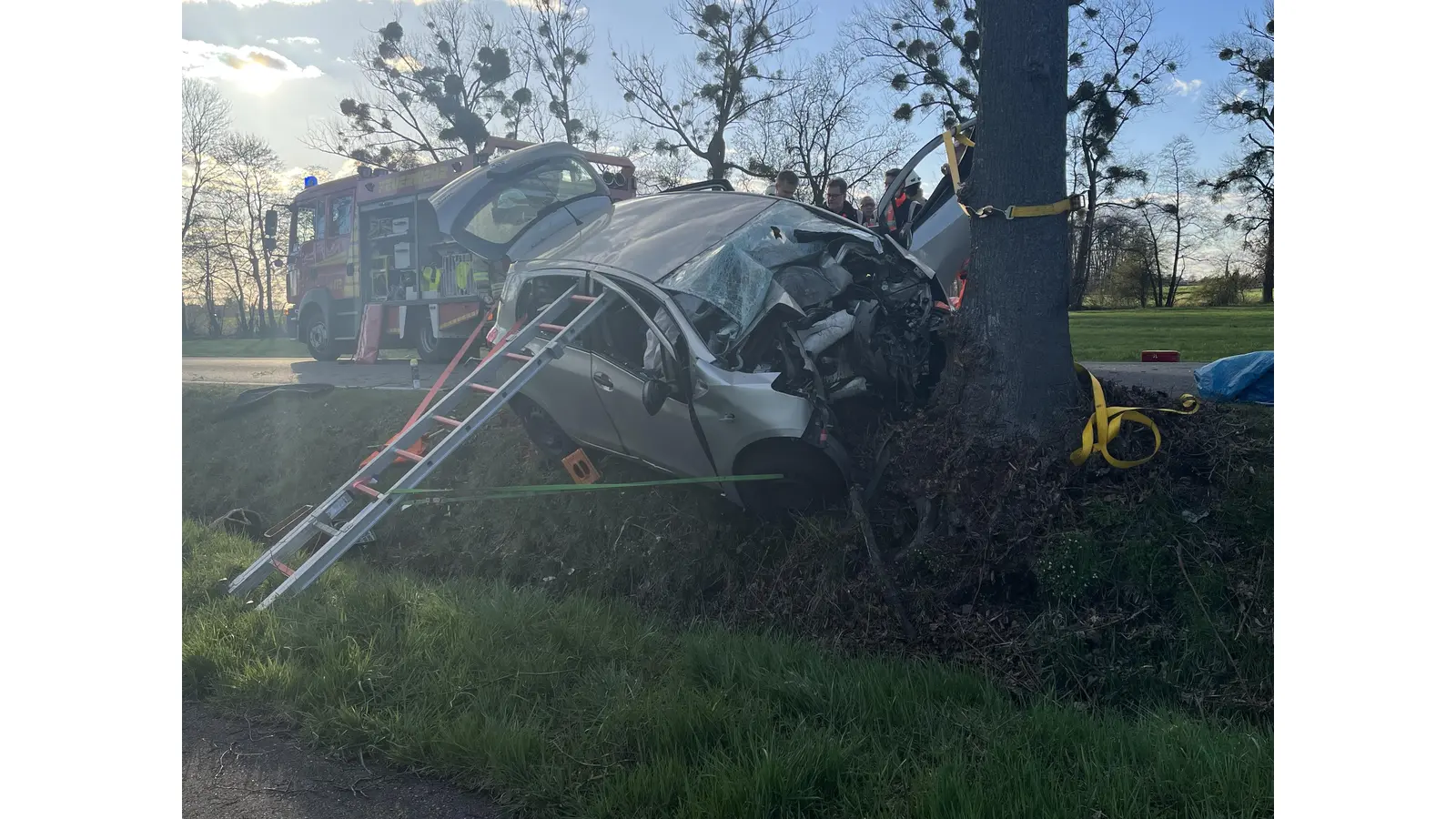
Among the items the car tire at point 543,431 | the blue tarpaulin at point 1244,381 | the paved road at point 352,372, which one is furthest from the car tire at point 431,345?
the blue tarpaulin at point 1244,381

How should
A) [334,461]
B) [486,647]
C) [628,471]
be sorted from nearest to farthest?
[486,647] < [628,471] < [334,461]

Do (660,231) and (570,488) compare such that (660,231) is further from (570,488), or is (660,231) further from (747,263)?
(570,488)

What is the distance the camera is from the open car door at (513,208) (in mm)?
7000

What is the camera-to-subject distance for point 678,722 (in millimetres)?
3232

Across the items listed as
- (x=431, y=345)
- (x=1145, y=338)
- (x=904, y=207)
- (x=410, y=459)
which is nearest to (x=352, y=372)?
(x=431, y=345)

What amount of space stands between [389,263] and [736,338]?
399 inches

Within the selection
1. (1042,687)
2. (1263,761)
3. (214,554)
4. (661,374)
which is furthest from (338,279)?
(1263,761)

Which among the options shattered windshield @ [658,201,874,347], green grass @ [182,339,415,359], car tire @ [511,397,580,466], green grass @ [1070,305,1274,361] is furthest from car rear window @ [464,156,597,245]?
green grass @ [182,339,415,359]

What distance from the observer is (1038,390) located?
449cm

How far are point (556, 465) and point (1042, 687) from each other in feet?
13.6

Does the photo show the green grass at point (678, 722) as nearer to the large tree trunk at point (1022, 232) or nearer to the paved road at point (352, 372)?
the large tree trunk at point (1022, 232)

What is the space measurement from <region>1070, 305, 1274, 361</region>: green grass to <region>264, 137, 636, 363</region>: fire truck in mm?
6787

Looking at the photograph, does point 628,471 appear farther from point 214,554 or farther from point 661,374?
point 214,554

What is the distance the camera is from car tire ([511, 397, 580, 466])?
22.0ft
